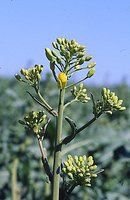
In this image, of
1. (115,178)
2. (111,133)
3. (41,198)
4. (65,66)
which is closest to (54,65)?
(65,66)

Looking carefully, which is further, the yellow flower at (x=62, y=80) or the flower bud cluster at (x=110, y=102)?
the flower bud cluster at (x=110, y=102)

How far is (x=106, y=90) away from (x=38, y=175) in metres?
4.72

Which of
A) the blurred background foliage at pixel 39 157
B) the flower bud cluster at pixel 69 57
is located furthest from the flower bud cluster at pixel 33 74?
the blurred background foliage at pixel 39 157

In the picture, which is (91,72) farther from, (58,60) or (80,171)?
(80,171)

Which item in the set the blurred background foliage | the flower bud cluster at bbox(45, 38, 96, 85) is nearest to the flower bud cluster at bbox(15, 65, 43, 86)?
the flower bud cluster at bbox(45, 38, 96, 85)

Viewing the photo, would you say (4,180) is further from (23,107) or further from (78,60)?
(78,60)

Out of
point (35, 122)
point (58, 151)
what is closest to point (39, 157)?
point (35, 122)

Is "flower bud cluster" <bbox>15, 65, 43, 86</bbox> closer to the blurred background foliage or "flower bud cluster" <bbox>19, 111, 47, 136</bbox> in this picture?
"flower bud cluster" <bbox>19, 111, 47, 136</bbox>

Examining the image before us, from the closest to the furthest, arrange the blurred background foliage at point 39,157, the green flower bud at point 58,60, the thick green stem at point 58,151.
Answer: the thick green stem at point 58,151
the green flower bud at point 58,60
the blurred background foliage at point 39,157

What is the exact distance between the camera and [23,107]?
608 cm

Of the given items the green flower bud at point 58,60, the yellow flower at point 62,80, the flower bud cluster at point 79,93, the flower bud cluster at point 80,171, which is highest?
the green flower bud at point 58,60

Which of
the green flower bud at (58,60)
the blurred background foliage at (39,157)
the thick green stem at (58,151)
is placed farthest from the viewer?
the blurred background foliage at (39,157)

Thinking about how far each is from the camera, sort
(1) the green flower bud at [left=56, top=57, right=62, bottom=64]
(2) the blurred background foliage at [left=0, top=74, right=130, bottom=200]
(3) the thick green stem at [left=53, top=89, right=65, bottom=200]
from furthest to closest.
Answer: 1. (2) the blurred background foliage at [left=0, top=74, right=130, bottom=200]
2. (1) the green flower bud at [left=56, top=57, right=62, bottom=64]
3. (3) the thick green stem at [left=53, top=89, right=65, bottom=200]

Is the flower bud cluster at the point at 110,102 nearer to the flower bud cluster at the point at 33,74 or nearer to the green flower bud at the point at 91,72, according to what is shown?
the green flower bud at the point at 91,72
